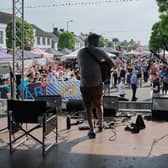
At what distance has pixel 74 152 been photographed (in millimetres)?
5008

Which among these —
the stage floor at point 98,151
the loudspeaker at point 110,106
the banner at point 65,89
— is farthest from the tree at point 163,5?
the banner at point 65,89

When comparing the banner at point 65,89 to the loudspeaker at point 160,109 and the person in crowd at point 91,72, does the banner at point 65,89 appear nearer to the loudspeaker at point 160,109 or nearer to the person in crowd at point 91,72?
the loudspeaker at point 160,109

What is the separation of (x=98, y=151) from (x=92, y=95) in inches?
43.0

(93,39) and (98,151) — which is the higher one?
(93,39)

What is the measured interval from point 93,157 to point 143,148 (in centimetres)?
92

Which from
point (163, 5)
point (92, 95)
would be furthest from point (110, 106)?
point (163, 5)

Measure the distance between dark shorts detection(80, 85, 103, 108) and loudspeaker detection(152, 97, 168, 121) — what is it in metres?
2.15

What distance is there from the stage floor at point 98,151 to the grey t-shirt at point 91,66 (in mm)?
1014

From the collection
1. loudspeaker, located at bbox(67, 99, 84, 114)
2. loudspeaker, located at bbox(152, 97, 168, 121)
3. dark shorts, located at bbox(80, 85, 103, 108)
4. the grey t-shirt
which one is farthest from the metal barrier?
the grey t-shirt

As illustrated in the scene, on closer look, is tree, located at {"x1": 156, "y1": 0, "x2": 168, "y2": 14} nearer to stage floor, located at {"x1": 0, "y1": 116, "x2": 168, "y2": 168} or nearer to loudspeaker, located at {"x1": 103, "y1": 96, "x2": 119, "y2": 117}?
loudspeaker, located at {"x1": 103, "y1": 96, "x2": 119, "y2": 117}

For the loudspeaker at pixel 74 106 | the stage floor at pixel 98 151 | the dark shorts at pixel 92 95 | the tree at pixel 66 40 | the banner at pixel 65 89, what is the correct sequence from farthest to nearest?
the tree at pixel 66 40, the banner at pixel 65 89, the loudspeaker at pixel 74 106, the dark shorts at pixel 92 95, the stage floor at pixel 98 151

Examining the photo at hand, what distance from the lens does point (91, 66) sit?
5.55 m

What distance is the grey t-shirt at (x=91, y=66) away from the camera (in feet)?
18.1

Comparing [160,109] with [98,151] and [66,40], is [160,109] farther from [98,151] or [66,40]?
[66,40]
